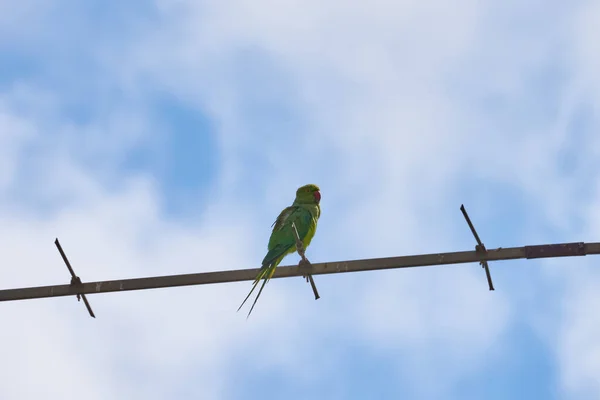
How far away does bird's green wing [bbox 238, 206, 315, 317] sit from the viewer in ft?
31.1

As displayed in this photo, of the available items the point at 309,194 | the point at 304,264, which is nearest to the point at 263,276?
the point at 304,264

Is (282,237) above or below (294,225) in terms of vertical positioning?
below

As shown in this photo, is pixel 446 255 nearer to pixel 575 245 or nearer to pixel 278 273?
pixel 575 245

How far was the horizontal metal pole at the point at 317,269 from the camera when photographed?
26.7ft

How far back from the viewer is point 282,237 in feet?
36.7

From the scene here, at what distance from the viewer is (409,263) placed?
8141 mm

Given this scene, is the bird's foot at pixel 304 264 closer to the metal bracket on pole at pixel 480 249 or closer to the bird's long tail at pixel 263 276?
the bird's long tail at pixel 263 276

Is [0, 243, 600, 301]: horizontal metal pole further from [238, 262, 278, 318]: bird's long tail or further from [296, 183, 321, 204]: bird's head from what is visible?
[296, 183, 321, 204]: bird's head

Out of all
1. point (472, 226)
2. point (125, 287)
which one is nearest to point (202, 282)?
point (125, 287)

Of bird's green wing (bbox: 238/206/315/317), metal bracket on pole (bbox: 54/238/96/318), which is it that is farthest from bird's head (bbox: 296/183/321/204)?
metal bracket on pole (bbox: 54/238/96/318)

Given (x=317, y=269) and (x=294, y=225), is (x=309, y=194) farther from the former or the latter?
(x=317, y=269)

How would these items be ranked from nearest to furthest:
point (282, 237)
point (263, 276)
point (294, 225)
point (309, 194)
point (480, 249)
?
point (480, 249), point (263, 276), point (294, 225), point (282, 237), point (309, 194)

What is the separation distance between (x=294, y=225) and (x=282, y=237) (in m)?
0.37

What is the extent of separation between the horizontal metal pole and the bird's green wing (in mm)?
505
